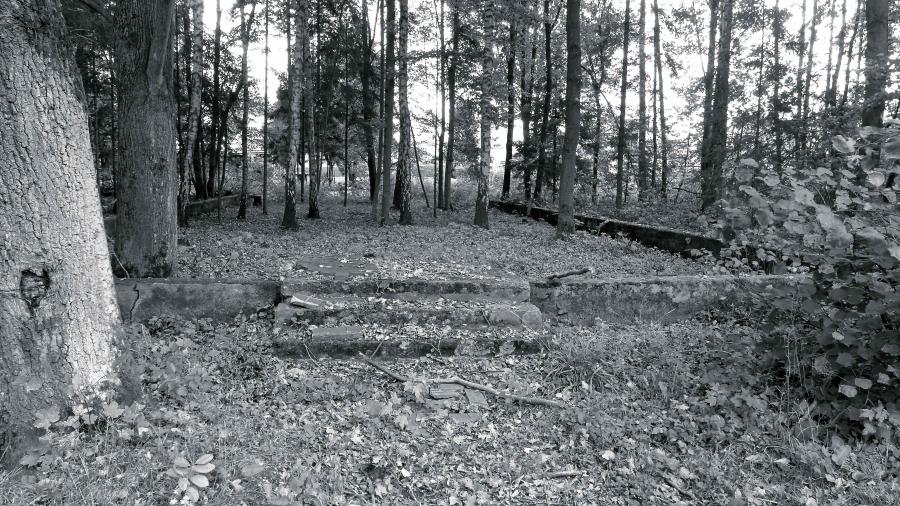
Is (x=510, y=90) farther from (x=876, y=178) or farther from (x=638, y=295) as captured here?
(x=876, y=178)

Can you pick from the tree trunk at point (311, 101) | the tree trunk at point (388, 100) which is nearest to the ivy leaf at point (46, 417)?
the tree trunk at point (388, 100)

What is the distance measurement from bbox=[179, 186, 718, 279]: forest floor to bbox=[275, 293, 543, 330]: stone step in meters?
0.69

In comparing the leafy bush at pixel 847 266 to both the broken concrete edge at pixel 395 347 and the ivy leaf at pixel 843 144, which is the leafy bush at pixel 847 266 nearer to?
the ivy leaf at pixel 843 144

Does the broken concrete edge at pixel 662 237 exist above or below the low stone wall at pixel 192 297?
above

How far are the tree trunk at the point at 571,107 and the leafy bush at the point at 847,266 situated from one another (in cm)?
681

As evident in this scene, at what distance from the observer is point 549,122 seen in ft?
62.1

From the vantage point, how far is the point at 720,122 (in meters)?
13.2

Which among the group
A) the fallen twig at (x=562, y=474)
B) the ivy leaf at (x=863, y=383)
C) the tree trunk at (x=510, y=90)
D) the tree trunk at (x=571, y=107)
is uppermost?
the tree trunk at (x=510, y=90)

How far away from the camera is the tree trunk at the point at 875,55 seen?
29.0ft

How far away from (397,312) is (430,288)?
724 millimetres

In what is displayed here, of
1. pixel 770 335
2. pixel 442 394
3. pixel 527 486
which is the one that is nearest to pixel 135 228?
pixel 442 394

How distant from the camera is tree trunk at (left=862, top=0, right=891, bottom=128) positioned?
29.0 ft

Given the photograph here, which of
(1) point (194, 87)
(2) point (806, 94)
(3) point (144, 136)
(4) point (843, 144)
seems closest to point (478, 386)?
(4) point (843, 144)

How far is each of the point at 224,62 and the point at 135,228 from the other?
592 inches
